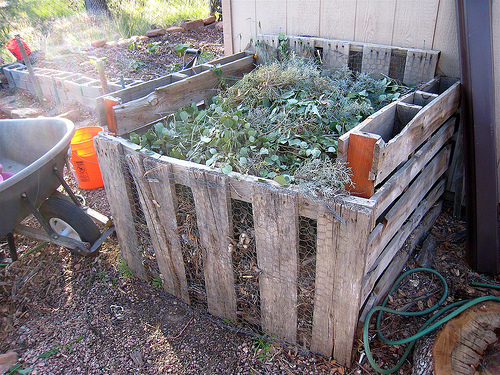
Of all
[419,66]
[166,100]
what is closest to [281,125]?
[166,100]

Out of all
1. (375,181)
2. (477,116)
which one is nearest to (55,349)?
(375,181)

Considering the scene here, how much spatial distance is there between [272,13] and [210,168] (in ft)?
6.63

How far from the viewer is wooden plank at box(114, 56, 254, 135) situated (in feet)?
8.27

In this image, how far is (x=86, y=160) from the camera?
369 cm

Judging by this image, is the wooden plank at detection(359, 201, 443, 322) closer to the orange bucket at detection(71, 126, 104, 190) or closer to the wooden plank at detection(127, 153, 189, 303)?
the wooden plank at detection(127, 153, 189, 303)

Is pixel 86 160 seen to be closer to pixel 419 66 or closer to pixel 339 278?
pixel 339 278

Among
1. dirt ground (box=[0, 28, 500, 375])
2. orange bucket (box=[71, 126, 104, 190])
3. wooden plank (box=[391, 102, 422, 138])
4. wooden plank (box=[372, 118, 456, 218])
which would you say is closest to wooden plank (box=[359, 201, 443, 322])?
dirt ground (box=[0, 28, 500, 375])

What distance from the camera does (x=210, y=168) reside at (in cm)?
209

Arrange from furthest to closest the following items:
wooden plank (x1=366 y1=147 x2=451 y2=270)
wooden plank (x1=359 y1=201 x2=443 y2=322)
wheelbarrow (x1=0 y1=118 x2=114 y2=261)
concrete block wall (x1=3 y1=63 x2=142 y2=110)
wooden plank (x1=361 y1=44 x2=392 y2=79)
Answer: concrete block wall (x1=3 y1=63 x2=142 y2=110)
wooden plank (x1=361 y1=44 x2=392 y2=79)
wheelbarrow (x1=0 y1=118 x2=114 y2=261)
wooden plank (x1=359 y1=201 x2=443 y2=322)
wooden plank (x1=366 y1=147 x2=451 y2=270)

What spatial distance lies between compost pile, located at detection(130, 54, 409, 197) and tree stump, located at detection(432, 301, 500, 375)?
0.94 meters

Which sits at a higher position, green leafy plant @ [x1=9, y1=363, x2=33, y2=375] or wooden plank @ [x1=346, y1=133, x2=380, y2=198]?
wooden plank @ [x1=346, y1=133, x2=380, y2=198]

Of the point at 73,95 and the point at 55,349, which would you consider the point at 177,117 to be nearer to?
the point at 55,349

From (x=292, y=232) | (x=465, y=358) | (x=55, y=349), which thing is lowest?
(x=55, y=349)

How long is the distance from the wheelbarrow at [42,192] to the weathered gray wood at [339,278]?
1877mm
